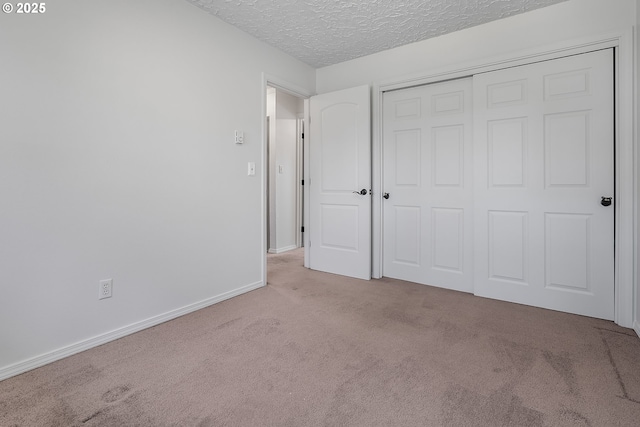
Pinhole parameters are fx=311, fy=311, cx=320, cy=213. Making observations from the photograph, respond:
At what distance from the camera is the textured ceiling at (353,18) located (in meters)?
2.39

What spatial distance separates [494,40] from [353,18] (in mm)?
1223

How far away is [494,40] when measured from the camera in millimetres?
2660

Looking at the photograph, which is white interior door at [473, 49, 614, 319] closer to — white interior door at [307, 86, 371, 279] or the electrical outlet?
white interior door at [307, 86, 371, 279]

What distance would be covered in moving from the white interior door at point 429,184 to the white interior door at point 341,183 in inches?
9.7

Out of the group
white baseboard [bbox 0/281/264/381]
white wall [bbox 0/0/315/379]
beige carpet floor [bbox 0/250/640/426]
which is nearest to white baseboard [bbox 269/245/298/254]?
white wall [bbox 0/0/315/379]

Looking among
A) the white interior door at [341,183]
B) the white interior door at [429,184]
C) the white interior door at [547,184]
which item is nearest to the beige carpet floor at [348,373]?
the white interior door at [547,184]

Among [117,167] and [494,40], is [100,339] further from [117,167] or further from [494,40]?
[494,40]

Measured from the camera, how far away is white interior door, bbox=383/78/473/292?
291cm

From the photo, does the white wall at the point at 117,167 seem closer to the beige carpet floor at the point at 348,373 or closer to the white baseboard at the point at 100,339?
the white baseboard at the point at 100,339

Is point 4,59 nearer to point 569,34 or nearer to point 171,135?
point 171,135

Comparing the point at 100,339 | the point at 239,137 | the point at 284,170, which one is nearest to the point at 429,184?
the point at 239,137

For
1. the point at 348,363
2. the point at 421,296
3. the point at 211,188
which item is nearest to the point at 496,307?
the point at 421,296

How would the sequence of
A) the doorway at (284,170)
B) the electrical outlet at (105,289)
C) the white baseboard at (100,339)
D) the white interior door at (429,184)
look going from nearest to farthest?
1. the white baseboard at (100,339)
2. the electrical outlet at (105,289)
3. the white interior door at (429,184)
4. the doorway at (284,170)

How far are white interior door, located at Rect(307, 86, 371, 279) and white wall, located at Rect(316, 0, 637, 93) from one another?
311mm
